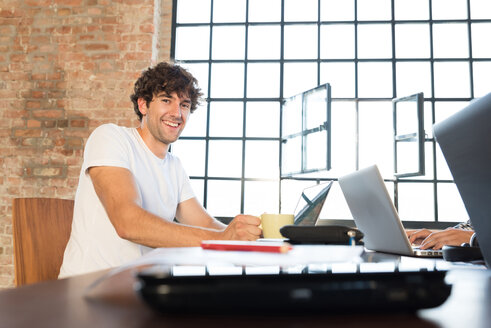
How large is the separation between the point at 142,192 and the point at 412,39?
3842 mm

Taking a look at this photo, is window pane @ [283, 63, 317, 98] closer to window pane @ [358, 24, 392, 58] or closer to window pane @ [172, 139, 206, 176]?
window pane @ [358, 24, 392, 58]

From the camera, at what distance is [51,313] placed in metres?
0.39

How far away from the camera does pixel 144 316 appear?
14.9 inches

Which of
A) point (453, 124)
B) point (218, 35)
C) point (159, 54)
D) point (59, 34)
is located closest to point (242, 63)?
point (218, 35)

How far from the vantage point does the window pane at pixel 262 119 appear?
4648 millimetres

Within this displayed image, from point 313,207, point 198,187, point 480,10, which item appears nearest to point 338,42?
point 480,10

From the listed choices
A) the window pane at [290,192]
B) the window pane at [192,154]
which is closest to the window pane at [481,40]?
the window pane at [290,192]

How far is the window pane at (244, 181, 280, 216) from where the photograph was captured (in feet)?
14.8

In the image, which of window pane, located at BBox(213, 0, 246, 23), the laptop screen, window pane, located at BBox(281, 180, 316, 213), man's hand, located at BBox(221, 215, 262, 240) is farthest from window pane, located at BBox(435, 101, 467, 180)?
man's hand, located at BBox(221, 215, 262, 240)

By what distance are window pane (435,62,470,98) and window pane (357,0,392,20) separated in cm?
74

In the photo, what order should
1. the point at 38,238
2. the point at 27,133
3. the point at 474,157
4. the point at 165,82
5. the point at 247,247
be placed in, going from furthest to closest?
1. the point at 27,133
2. the point at 165,82
3. the point at 38,238
4. the point at 474,157
5. the point at 247,247

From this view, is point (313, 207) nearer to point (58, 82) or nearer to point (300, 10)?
point (58, 82)

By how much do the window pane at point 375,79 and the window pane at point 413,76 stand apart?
10cm

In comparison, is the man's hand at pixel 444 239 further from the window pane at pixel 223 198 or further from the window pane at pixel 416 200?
the window pane at pixel 223 198
